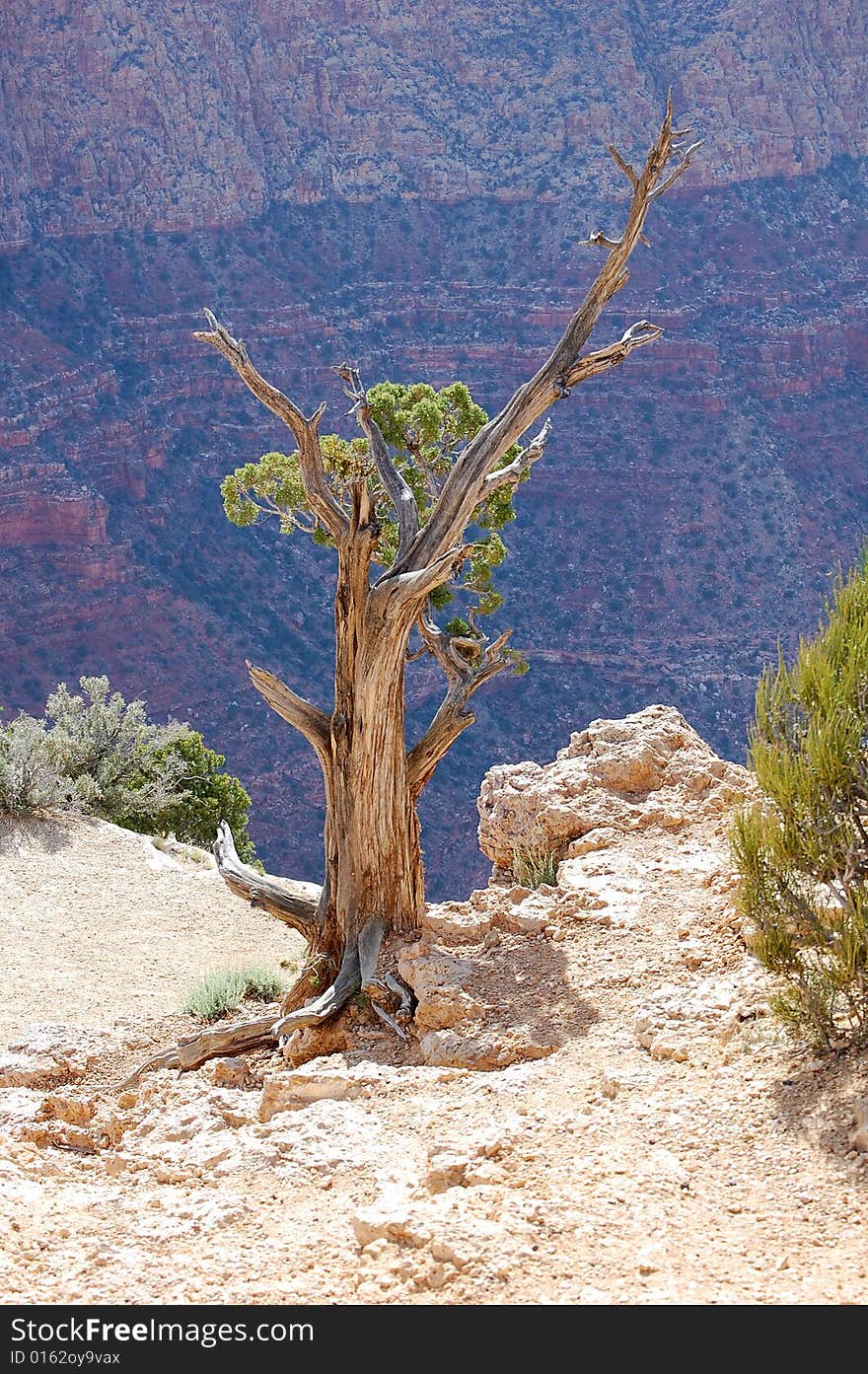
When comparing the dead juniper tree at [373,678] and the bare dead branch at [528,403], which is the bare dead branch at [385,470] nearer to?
A: the dead juniper tree at [373,678]

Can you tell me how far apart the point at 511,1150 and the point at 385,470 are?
4.81 meters

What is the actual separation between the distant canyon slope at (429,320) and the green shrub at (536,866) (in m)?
27.6

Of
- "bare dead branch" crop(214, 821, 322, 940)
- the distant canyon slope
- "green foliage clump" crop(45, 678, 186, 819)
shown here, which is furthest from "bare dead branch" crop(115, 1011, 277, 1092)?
the distant canyon slope

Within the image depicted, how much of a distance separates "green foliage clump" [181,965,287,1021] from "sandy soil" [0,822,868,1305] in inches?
29.9

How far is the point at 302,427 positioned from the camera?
7984 mm

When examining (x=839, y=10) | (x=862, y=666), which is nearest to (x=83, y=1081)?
(x=862, y=666)

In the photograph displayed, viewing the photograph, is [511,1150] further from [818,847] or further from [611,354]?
[611,354]

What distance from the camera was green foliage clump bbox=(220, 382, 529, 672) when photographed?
9.16 metres

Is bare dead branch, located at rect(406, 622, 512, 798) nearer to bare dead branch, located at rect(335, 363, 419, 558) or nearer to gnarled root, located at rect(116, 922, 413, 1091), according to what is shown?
bare dead branch, located at rect(335, 363, 419, 558)

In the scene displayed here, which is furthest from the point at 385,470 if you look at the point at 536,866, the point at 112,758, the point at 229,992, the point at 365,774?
the point at 112,758

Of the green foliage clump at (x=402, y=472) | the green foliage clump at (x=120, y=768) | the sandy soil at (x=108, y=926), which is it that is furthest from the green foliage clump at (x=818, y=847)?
the green foliage clump at (x=120, y=768)

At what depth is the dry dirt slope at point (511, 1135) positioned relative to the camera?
437 cm

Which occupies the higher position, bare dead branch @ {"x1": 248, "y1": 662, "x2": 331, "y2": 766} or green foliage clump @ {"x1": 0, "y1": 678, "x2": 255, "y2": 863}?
green foliage clump @ {"x1": 0, "y1": 678, "x2": 255, "y2": 863}

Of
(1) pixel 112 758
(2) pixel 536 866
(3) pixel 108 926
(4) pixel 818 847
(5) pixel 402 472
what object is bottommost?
(4) pixel 818 847
